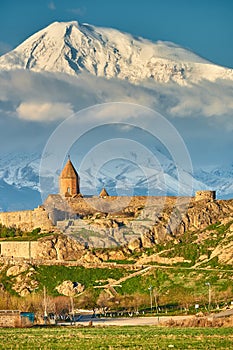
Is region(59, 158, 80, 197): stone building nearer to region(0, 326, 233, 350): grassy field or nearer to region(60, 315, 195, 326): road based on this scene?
region(60, 315, 195, 326): road

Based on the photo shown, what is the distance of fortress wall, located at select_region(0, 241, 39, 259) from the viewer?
89688 millimetres

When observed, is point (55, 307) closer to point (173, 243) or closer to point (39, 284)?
point (39, 284)

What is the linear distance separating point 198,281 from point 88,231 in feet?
55.8

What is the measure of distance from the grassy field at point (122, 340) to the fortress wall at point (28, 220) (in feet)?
165

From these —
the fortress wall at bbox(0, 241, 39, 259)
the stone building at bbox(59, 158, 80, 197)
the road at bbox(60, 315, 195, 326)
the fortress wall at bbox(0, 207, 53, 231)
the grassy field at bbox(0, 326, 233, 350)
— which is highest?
the stone building at bbox(59, 158, 80, 197)

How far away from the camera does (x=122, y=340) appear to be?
132 feet

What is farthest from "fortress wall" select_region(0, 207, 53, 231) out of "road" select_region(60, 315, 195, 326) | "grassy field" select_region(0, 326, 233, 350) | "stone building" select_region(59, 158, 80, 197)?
"grassy field" select_region(0, 326, 233, 350)

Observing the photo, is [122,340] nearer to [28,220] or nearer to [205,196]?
[205,196]

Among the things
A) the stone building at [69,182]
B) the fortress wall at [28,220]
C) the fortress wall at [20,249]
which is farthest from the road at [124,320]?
the stone building at [69,182]

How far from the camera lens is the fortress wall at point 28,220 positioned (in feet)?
318

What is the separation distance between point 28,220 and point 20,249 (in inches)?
384

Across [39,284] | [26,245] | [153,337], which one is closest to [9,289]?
[39,284]

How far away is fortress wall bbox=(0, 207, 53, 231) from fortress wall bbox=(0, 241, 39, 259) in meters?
4.87

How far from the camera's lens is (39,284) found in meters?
82.8
